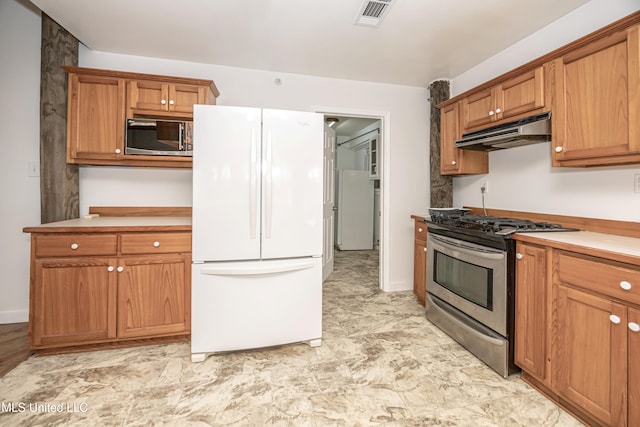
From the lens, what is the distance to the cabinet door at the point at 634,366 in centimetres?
125

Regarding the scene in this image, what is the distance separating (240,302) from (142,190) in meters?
1.66

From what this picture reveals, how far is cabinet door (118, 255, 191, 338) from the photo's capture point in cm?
215

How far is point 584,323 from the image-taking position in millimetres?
1463

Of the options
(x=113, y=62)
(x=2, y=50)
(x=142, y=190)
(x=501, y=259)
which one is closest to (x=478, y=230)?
(x=501, y=259)

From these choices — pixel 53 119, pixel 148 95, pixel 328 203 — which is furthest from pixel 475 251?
pixel 53 119

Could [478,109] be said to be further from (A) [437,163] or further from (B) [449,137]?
(A) [437,163]

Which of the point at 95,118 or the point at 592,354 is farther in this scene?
the point at 95,118

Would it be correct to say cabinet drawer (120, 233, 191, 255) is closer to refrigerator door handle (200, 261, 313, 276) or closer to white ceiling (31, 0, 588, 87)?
refrigerator door handle (200, 261, 313, 276)

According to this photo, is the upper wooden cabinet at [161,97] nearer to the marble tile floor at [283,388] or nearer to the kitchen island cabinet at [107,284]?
the kitchen island cabinet at [107,284]

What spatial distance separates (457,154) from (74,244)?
11.0 feet

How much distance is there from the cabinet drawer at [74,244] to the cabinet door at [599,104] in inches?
125

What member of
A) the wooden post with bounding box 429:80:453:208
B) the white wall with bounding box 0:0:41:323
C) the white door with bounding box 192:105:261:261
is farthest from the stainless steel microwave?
the wooden post with bounding box 429:80:453:208

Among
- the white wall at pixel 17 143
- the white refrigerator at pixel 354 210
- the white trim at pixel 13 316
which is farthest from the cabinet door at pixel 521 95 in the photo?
the white trim at pixel 13 316

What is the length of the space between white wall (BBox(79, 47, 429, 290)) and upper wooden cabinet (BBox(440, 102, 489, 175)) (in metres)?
0.56
